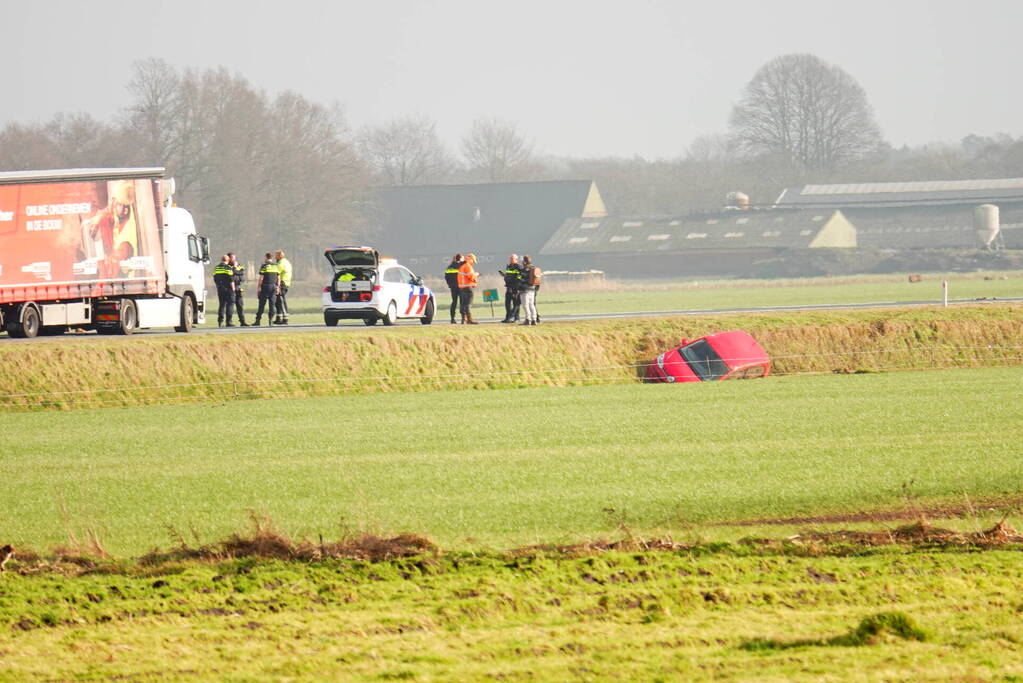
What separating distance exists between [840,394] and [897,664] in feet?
53.8

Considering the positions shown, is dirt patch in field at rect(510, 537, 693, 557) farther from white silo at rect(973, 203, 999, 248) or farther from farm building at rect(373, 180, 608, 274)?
farm building at rect(373, 180, 608, 274)

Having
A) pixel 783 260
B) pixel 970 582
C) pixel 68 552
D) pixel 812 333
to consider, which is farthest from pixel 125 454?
pixel 783 260

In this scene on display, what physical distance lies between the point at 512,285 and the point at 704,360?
6.57 meters

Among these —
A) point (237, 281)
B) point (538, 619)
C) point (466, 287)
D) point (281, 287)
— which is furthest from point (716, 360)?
point (538, 619)

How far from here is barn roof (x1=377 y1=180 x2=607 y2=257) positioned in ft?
389

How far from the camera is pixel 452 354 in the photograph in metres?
28.6

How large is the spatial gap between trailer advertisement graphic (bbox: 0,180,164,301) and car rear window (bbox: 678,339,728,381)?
12.3m

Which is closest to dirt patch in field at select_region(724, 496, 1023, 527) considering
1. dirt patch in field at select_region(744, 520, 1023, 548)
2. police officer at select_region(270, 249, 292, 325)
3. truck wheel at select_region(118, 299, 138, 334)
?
dirt patch in field at select_region(744, 520, 1023, 548)

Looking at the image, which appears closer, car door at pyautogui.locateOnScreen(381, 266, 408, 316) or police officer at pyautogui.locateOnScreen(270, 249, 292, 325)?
car door at pyautogui.locateOnScreen(381, 266, 408, 316)

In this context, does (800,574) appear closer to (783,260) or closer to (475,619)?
(475,619)

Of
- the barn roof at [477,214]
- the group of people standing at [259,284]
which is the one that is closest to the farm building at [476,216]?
the barn roof at [477,214]

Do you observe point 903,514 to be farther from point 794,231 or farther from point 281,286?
point 794,231

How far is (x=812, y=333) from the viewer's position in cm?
3177

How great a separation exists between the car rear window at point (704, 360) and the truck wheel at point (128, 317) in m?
12.6
